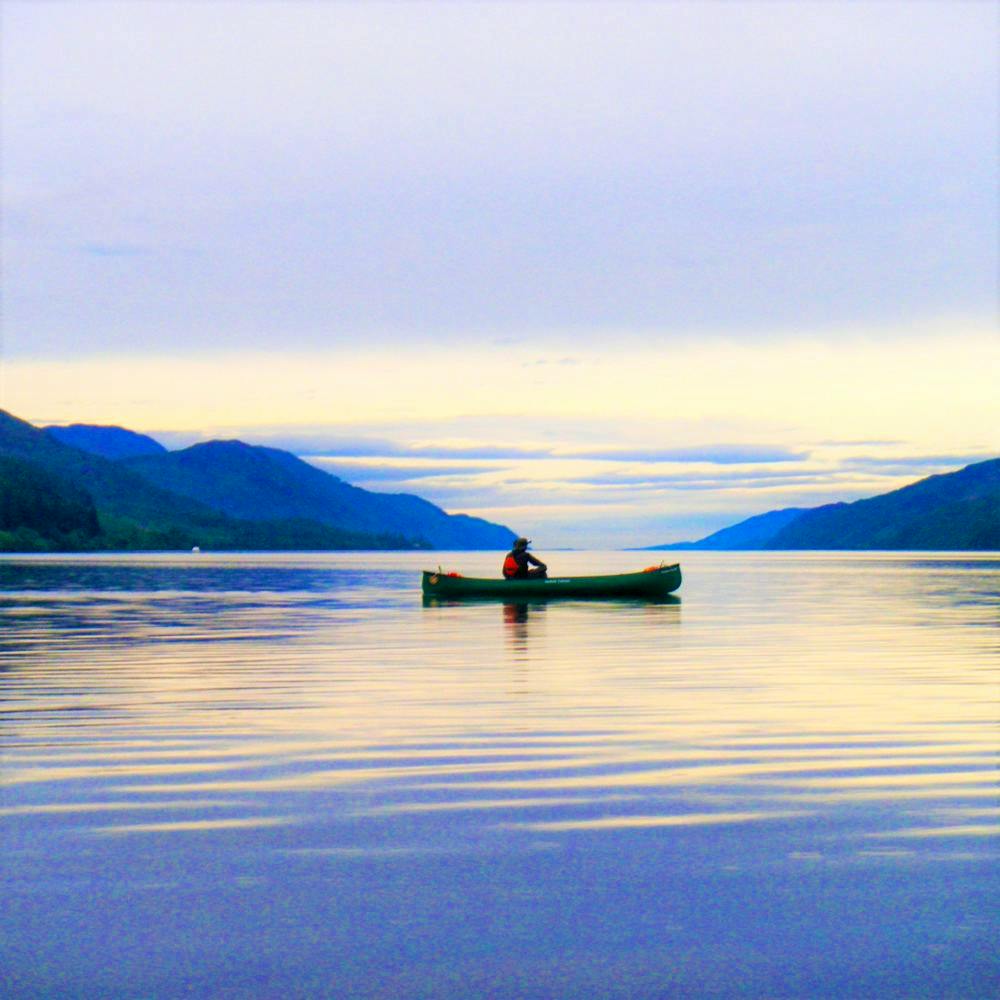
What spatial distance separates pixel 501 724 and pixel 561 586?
48.9 meters

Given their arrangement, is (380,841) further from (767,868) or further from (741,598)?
(741,598)

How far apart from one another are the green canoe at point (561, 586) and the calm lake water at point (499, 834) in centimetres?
3829

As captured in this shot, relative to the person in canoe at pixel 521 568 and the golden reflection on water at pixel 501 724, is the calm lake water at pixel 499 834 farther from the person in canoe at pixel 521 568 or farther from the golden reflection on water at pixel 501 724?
the person in canoe at pixel 521 568

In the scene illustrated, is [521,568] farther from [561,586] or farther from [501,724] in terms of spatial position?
[501,724]

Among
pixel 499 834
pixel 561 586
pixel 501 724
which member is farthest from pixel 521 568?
pixel 499 834

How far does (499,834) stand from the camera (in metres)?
13.2

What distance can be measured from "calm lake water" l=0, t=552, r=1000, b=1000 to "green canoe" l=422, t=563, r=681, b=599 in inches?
1507

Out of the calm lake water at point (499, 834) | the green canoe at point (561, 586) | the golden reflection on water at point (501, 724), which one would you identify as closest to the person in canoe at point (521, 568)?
the green canoe at point (561, 586)

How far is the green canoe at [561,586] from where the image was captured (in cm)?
7081

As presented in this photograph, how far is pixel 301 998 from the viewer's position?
28.0 feet

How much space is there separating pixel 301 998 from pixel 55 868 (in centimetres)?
408

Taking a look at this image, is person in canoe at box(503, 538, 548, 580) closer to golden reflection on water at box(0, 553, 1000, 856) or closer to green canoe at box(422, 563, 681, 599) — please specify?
green canoe at box(422, 563, 681, 599)

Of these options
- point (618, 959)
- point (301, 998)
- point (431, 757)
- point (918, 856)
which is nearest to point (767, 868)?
point (918, 856)

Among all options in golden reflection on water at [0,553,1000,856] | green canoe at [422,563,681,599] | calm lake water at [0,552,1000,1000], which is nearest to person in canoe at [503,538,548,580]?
green canoe at [422,563,681,599]
